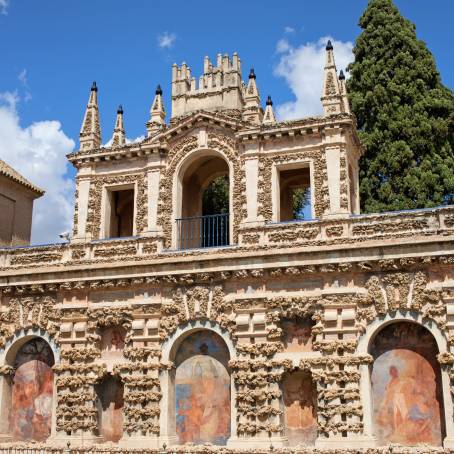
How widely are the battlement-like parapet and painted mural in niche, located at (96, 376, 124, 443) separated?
11448 millimetres

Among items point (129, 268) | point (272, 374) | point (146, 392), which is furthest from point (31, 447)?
point (272, 374)

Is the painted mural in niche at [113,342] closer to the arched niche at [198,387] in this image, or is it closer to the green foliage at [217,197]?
the arched niche at [198,387]

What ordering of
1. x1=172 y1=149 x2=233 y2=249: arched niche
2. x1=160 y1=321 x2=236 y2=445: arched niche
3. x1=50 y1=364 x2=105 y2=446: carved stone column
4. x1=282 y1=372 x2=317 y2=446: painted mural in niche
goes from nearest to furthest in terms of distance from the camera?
x1=282 y1=372 x2=317 y2=446: painted mural in niche → x1=160 y1=321 x2=236 y2=445: arched niche → x1=50 y1=364 x2=105 y2=446: carved stone column → x1=172 y1=149 x2=233 y2=249: arched niche

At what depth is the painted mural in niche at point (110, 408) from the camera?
77.7ft

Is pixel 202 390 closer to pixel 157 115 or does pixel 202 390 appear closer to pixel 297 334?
pixel 297 334

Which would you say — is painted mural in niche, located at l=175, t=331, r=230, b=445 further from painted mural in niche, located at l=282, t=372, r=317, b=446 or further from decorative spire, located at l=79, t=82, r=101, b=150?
decorative spire, located at l=79, t=82, r=101, b=150

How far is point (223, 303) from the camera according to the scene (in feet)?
75.4

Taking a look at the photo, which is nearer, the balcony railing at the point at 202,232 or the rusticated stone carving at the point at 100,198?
the rusticated stone carving at the point at 100,198

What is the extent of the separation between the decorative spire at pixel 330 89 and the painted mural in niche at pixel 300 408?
9.32m

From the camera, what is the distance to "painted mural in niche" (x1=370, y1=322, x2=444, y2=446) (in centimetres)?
2052

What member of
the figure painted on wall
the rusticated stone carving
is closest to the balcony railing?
the rusticated stone carving

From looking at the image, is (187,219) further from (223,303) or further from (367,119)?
(367,119)

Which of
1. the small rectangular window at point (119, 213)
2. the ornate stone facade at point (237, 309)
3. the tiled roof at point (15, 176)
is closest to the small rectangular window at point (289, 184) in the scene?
the ornate stone facade at point (237, 309)

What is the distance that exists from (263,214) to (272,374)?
18.4 feet
